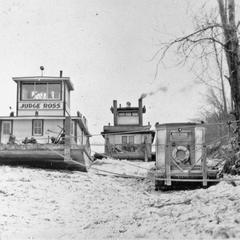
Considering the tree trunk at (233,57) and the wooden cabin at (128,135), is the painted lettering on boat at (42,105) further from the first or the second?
the tree trunk at (233,57)

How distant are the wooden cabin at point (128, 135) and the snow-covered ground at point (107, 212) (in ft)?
62.7

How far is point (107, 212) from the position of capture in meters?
12.4

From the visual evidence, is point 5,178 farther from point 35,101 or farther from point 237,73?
point 35,101

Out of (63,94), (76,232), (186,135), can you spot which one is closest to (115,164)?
(63,94)

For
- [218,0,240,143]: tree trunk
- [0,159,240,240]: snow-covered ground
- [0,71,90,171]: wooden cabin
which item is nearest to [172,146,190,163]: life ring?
[0,159,240,240]: snow-covered ground

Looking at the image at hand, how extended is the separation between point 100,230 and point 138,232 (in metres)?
1.12

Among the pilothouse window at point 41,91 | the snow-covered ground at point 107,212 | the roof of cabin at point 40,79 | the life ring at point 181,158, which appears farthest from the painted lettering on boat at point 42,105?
the life ring at point 181,158

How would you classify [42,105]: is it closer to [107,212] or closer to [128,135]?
[128,135]

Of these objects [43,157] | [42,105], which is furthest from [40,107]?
[43,157]

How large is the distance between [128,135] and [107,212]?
107 feet

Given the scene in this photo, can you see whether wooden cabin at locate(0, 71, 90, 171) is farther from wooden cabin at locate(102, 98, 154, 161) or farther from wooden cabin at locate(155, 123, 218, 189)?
wooden cabin at locate(155, 123, 218, 189)

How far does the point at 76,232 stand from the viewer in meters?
10.2

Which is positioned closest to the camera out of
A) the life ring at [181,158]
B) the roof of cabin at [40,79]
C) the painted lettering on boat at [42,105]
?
the life ring at [181,158]

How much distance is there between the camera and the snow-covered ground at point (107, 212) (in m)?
8.59
